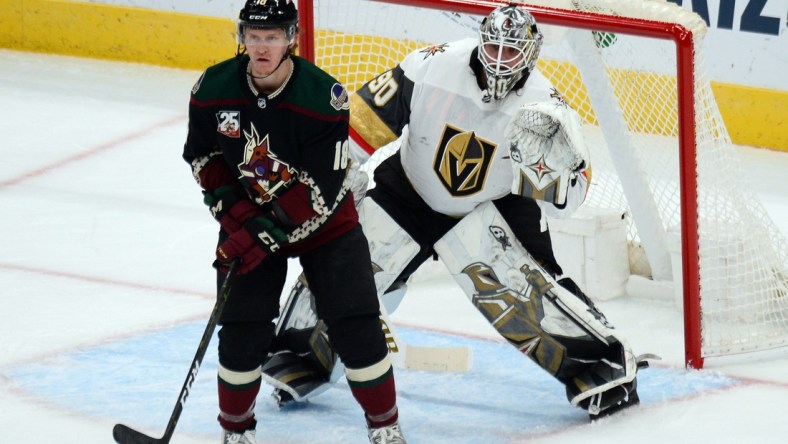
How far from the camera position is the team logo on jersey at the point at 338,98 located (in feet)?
9.50

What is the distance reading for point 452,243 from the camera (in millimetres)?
3488

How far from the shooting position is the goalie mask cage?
365 cm

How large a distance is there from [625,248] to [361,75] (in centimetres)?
112

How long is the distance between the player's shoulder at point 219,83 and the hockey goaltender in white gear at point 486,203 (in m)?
0.57

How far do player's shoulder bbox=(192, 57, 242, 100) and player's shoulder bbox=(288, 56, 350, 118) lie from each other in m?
0.12

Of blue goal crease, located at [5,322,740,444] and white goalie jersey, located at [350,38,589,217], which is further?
blue goal crease, located at [5,322,740,444]

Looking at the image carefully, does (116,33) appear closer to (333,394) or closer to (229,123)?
(333,394)

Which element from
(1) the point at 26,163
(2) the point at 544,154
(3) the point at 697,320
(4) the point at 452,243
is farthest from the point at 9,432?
(1) the point at 26,163

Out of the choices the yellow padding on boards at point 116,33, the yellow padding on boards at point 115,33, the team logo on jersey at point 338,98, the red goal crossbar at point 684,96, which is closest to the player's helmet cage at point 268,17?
the team logo on jersey at point 338,98

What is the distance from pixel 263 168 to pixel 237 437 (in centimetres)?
60

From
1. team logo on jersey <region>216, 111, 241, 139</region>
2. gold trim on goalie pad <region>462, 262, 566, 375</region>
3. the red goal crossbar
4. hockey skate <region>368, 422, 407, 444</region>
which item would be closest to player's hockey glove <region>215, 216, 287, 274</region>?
team logo on jersey <region>216, 111, 241, 139</region>

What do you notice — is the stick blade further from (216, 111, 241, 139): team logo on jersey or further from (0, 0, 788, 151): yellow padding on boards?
(0, 0, 788, 151): yellow padding on boards

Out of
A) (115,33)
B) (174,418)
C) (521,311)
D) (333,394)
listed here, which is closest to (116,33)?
(115,33)

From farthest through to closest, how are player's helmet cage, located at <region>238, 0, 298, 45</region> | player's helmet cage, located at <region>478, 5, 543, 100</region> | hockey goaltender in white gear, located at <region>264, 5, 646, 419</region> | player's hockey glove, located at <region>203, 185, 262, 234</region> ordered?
hockey goaltender in white gear, located at <region>264, 5, 646, 419</region> → player's helmet cage, located at <region>478, 5, 543, 100</region> → player's hockey glove, located at <region>203, 185, 262, 234</region> → player's helmet cage, located at <region>238, 0, 298, 45</region>
